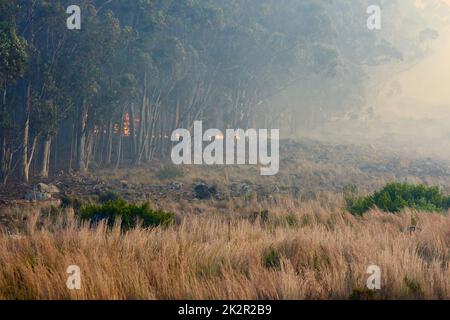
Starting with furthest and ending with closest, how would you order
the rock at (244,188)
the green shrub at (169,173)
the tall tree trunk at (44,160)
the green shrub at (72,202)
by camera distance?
the green shrub at (169,173) < the tall tree trunk at (44,160) < the rock at (244,188) < the green shrub at (72,202)

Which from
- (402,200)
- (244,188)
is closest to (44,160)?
(244,188)

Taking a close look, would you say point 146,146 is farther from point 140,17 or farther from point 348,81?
point 348,81

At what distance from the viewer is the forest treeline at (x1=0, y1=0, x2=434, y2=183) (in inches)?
864

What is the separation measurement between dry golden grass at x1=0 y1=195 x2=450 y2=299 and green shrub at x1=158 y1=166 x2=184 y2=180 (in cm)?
1897

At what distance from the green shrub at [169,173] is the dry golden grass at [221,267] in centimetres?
1897

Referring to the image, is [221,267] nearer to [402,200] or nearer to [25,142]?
[402,200]

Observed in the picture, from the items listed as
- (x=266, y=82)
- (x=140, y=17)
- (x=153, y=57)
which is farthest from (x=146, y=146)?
(x=266, y=82)

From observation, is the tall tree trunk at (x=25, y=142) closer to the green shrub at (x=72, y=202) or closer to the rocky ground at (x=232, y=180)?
the rocky ground at (x=232, y=180)

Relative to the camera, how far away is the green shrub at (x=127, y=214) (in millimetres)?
10328

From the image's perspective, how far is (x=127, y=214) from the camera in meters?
Result: 10.5

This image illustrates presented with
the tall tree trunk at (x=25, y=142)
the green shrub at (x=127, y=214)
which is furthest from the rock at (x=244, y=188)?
the green shrub at (x=127, y=214)

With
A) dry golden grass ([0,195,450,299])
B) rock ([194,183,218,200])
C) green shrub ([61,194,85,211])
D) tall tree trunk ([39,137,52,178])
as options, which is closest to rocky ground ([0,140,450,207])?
rock ([194,183,218,200])

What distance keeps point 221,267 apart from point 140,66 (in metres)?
24.3

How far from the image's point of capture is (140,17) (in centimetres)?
2777
